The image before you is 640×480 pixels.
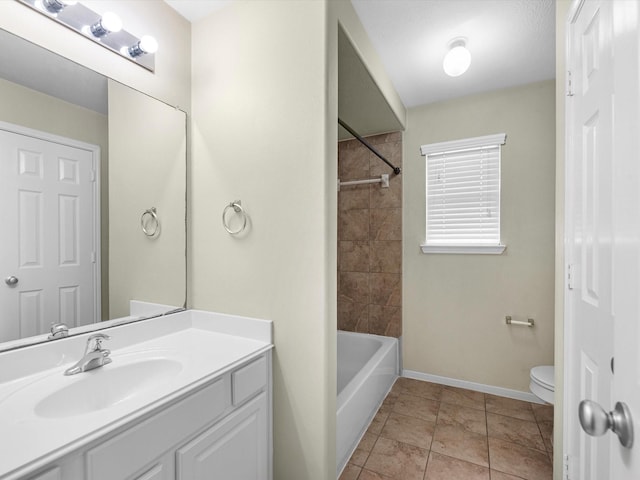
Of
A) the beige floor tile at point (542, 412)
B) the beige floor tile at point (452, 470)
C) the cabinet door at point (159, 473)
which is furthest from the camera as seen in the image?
the beige floor tile at point (542, 412)

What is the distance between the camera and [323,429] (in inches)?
54.7

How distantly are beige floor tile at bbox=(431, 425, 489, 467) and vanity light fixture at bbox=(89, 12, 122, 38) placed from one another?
2.71 metres

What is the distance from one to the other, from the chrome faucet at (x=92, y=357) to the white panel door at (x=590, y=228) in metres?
1.67

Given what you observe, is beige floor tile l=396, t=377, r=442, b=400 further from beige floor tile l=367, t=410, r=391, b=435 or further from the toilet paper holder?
the toilet paper holder

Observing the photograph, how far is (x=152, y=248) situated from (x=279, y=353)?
Answer: 2.76 feet

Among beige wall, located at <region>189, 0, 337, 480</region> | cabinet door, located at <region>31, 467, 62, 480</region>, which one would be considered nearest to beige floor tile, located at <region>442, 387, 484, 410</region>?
beige wall, located at <region>189, 0, 337, 480</region>

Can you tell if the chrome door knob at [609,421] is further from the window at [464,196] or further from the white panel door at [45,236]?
the window at [464,196]

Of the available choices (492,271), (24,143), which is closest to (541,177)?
(492,271)

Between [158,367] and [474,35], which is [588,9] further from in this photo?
[158,367]

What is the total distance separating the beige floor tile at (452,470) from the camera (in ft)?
5.50

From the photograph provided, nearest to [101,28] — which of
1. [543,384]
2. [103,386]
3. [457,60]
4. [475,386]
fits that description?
[103,386]

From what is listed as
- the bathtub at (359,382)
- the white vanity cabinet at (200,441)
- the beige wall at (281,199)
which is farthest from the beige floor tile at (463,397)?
the white vanity cabinet at (200,441)

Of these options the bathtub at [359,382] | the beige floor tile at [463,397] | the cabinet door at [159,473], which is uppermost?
the cabinet door at [159,473]

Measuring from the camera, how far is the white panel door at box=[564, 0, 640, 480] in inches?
19.1
